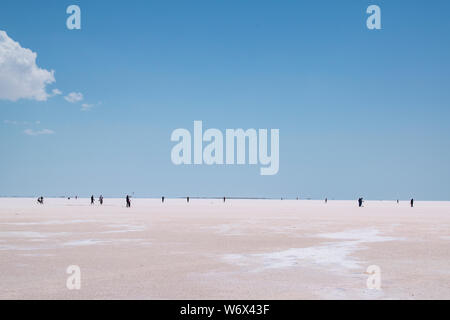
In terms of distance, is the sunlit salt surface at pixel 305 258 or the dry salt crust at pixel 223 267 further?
the sunlit salt surface at pixel 305 258

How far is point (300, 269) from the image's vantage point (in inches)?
446

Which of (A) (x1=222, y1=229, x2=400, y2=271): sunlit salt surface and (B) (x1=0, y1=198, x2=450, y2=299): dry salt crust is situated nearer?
(B) (x1=0, y1=198, x2=450, y2=299): dry salt crust

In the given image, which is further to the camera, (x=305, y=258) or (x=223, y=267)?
(x=305, y=258)

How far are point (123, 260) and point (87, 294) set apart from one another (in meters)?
4.26

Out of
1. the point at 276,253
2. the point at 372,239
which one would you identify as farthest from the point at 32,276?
the point at 372,239

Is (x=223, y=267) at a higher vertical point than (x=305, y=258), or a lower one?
higher
